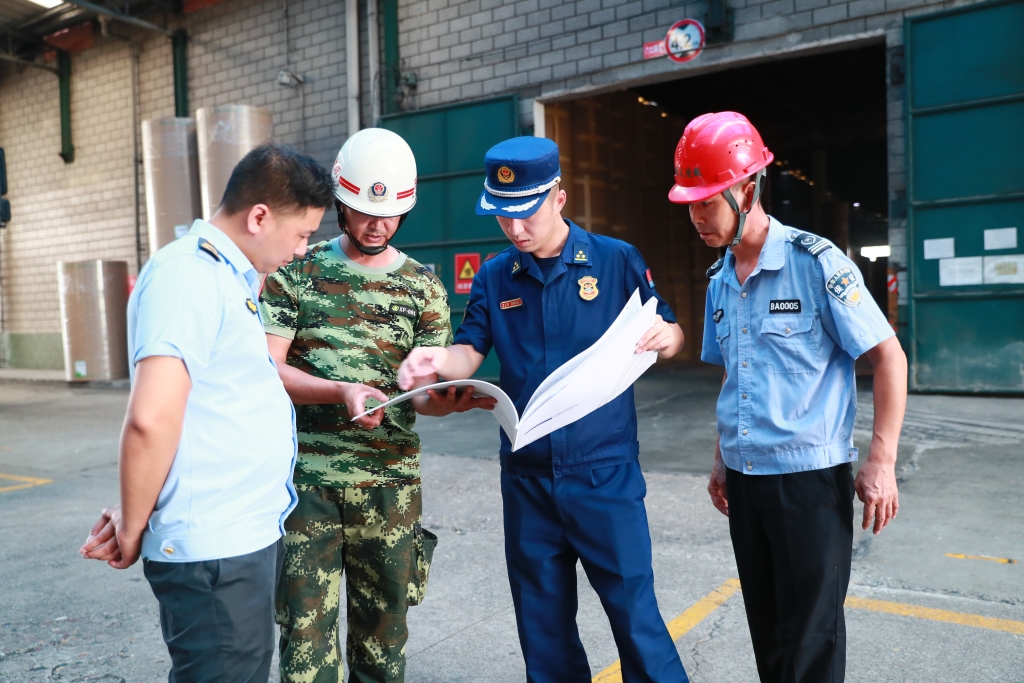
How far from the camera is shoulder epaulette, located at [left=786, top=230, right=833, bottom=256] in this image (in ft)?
6.53

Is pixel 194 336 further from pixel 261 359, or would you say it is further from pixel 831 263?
pixel 831 263

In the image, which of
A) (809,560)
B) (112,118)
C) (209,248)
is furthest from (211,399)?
(112,118)

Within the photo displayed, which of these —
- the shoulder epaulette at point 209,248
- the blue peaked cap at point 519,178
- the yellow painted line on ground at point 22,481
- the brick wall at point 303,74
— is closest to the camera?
the shoulder epaulette at point 209,248

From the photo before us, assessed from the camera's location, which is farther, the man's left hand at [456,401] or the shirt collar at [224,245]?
the man's left hand at [456,401]

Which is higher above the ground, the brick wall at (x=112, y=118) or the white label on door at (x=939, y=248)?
the brick wall at (x=112, y=118)

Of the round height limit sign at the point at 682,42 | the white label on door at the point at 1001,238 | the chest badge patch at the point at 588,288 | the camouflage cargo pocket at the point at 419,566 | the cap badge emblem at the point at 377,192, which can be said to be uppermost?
the round height limit sign at the point at 682,42

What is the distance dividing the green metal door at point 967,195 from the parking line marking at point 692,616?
5.79 metres

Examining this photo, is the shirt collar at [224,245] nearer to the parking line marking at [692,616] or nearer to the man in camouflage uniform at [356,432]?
the man in camouflage uniform at [356,432]

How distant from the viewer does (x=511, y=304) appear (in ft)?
7.30

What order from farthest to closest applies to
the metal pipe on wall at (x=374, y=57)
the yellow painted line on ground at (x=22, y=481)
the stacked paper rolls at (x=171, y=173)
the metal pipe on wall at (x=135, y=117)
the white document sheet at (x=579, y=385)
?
the metal pipe on wall at (x=135, y=117) < the stacked paper rolls at (x=171, y=173) < the metal pipe on wall at (x=374, y=57) < the yellow painted line on ground at (x=22, y=481) < the white document sheet at (x=579, y=385)

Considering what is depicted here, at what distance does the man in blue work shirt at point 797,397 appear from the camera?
195 centimetres

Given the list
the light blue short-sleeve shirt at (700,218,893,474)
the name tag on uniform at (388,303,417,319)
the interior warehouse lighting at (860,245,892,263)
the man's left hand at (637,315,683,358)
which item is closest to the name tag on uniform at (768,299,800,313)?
the light blue short-sleeve shirt at (700,218,893,474)

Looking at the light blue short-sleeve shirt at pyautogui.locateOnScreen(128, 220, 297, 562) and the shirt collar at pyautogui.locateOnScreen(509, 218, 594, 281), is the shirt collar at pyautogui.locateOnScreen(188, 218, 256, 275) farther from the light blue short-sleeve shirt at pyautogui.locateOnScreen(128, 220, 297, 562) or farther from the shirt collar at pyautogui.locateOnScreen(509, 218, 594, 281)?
the shirt collar at pyautogui.locateOnScreen(509, 218, 594, 281)

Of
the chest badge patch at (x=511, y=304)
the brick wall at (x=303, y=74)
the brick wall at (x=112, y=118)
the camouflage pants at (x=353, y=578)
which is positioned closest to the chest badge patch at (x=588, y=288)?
the chest badge patch at (x=511, y=304)
